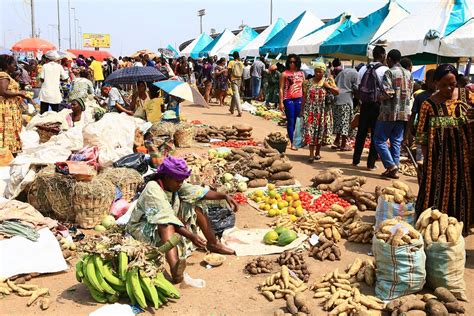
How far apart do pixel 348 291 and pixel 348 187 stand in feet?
9.78

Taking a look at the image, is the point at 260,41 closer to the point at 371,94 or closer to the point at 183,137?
the point at 183,137

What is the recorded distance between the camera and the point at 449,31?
1010 centimetres

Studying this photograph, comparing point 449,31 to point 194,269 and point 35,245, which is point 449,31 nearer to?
point 194,269

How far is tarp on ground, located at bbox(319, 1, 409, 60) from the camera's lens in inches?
501

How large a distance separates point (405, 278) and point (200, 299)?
1.83 m

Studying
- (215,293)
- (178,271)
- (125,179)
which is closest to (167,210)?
(178,271)

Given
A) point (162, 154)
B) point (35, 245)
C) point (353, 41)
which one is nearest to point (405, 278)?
point (35, 245)

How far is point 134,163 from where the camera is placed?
6.85 metres

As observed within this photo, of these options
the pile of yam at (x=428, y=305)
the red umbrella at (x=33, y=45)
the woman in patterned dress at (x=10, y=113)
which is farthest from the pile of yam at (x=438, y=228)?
the red umbrella at (x=33, y=45)

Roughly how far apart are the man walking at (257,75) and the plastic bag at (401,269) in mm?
16038

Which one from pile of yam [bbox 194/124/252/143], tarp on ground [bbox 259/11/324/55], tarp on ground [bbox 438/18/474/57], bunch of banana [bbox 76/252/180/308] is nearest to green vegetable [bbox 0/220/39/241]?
bunch of banana [bbox 76/252/180/308]

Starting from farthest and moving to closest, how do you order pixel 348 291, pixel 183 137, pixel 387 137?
pixel 183 137 → pixel 387 137 → pixel 348 291

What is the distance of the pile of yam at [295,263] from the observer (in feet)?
15.2

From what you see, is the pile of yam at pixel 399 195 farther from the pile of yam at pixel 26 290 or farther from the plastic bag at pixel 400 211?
the pile of yam at pixel 26 290
